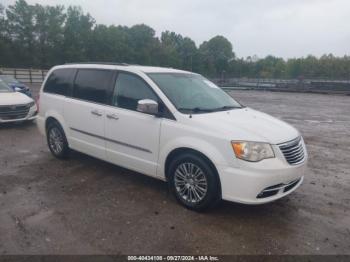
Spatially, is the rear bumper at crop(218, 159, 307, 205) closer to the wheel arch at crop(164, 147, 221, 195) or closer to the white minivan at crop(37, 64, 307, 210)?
the white minivan at crop(37, 64, 307, 210)

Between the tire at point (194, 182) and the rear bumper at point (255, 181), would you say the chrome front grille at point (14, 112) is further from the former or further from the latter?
the rear bumper at point (255, 181)

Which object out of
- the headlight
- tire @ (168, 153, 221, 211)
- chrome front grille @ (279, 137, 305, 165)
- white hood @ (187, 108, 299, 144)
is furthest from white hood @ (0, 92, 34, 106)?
chrome front grille @ (279, 137, 305, 165)

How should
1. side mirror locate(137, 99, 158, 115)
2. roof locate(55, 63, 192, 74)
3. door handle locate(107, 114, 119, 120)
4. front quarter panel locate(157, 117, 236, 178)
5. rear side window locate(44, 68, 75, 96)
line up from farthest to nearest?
rear side window locate(44, 68, 75, 96)
roof locate(55, 63, 192, 74)
door handle locate(107, 114, 119, 120)
side mirror locate(137, 99, 158, 115)
front quarter panel locate(157, 117, 236, 178)

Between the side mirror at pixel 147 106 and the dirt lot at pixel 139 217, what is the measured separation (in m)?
Answer: 1.27

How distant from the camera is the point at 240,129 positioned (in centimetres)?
393

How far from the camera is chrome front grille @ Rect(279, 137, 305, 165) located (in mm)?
3937

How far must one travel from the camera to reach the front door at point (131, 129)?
14.7 ft

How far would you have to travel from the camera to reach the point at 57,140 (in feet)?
20.3

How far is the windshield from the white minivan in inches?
0.7

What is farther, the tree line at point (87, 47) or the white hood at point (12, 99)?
the tree line at point (87, 47)

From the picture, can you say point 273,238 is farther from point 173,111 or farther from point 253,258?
point 173,111

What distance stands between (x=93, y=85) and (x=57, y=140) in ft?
4.98

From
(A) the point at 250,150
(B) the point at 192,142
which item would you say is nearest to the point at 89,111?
(B) the point at 192,142

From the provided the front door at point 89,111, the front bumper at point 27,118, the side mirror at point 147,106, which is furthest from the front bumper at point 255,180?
the front bumper at point 27,118
